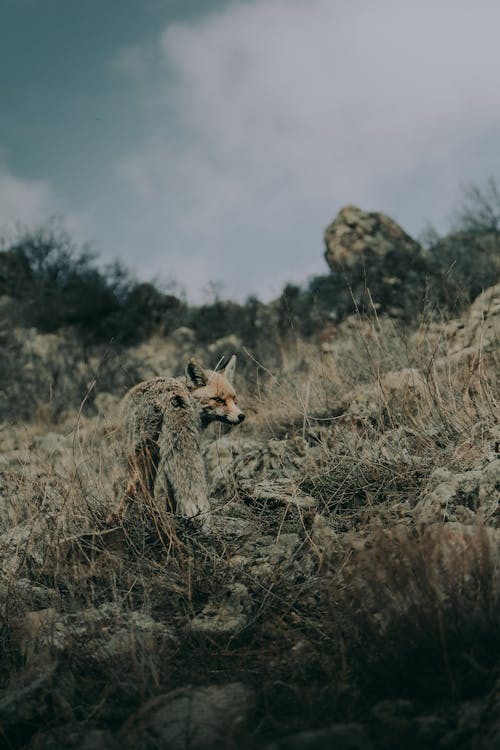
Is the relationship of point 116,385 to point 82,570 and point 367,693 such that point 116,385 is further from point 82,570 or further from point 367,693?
point 367,693

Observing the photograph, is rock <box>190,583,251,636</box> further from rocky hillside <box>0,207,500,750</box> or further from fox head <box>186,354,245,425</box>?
fox head <box>186,354,245,425</box>

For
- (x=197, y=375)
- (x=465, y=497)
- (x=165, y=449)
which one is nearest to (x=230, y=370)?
(x=197, y=375)

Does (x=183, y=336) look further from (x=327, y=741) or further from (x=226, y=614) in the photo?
(x=327, y=741)

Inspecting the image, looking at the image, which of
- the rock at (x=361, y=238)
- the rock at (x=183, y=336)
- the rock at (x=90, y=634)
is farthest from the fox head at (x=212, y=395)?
the rock at (x=183, y=336)

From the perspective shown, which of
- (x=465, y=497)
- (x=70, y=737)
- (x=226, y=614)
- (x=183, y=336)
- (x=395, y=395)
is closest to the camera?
(x=70, y=737)

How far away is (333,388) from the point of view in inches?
273

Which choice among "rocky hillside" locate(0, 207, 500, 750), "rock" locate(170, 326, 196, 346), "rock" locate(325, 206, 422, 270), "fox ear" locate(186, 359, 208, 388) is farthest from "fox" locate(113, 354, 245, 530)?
"rock" locate(170, 326, 196, 346)

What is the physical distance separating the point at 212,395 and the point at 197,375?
215 millimetres

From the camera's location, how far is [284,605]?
10.5 feet

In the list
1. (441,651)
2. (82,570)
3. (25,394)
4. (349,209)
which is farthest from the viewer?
(349,209)

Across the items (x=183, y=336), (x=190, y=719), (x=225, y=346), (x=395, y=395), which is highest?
(x=183, y=336)

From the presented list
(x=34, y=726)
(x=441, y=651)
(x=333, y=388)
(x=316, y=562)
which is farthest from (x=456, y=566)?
(x=333, y=388)

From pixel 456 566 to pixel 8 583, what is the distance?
7.84 feet

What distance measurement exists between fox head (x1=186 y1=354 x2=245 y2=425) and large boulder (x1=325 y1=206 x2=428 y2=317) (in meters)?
7.81
